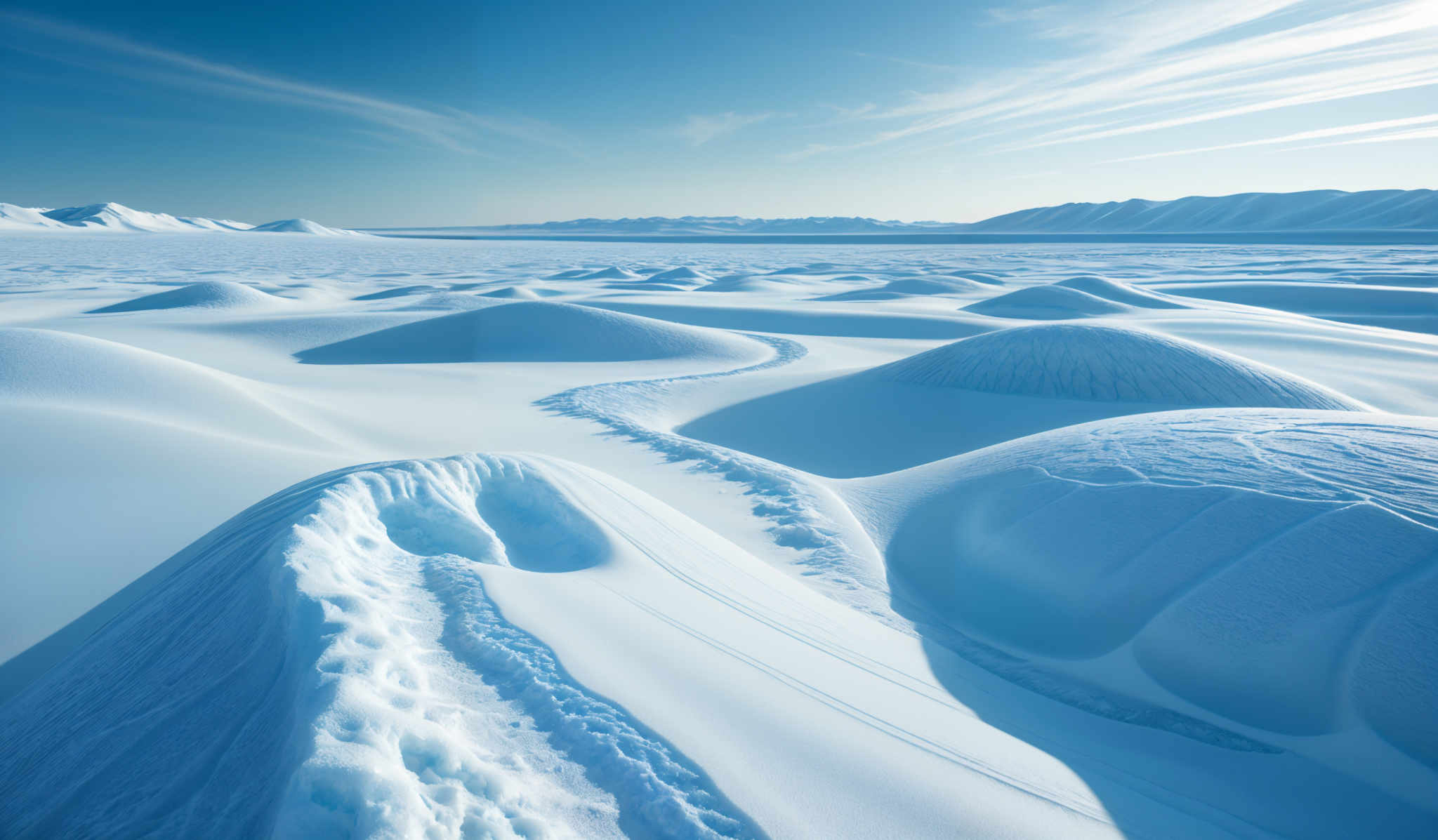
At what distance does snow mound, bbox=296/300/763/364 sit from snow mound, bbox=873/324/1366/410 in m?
4.83

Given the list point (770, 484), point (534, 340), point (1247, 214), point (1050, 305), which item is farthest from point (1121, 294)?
point (1247, 214)

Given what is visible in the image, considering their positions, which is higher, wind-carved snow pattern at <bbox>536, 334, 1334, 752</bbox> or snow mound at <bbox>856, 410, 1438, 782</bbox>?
snow mound at <bbox>856, 410, 1438, 782</bbox>

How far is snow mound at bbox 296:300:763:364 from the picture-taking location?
13.7 m

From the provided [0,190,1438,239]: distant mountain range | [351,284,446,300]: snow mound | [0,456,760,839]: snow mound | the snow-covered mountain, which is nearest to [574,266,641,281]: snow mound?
[351,284,446,300]: snow mound

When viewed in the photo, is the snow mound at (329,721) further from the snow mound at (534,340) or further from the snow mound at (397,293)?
the snow mound at (397,293)

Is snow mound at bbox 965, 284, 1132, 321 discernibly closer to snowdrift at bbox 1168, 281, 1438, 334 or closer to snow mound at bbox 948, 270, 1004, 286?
snowdrift at bbox 1168, 281, 1438, 334

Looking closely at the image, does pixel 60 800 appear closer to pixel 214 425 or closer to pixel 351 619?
pixel 351 619

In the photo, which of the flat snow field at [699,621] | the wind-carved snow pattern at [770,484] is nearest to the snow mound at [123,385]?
the flat snow field at [699,621]

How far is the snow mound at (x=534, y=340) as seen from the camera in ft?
45.1

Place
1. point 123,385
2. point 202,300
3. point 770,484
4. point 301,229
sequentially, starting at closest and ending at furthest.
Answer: point 770,484 < point 123,385 < point 202,300 < point 301,229

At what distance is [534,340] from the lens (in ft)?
47.3

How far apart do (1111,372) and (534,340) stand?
9.97 m

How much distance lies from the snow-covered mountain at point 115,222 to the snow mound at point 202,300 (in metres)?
72.9

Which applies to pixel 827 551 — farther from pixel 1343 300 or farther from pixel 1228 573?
pixel 1343 300
